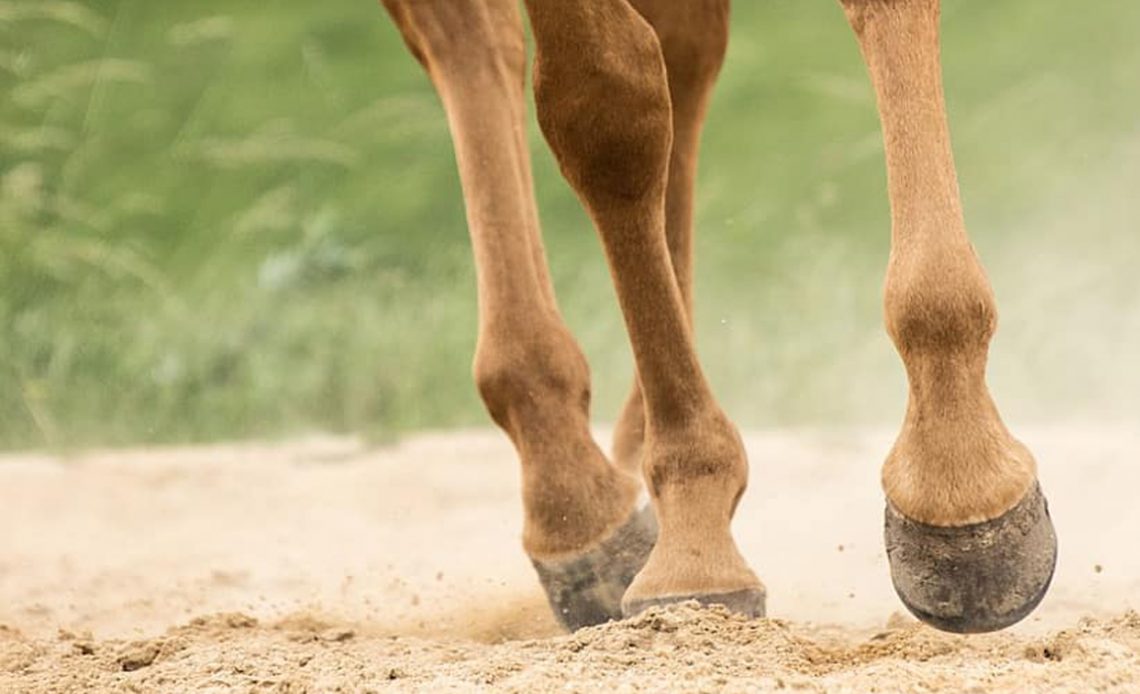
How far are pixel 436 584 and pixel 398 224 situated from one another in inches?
116

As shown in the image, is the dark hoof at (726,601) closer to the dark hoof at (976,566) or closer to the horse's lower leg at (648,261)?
the horse's lower leg at (648,261)

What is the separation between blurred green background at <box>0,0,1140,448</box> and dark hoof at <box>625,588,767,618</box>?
316 cm

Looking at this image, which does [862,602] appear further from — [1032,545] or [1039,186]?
[1039,186]

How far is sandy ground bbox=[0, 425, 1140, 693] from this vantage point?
7.45ft

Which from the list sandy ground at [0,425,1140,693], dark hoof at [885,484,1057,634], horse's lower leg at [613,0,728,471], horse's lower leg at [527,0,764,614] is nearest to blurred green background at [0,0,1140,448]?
sandy ground at [0,425,1140,693]

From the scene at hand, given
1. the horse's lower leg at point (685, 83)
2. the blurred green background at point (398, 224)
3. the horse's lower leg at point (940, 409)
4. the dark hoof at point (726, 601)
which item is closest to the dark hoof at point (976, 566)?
the horse's lower leg at point (940, 409)

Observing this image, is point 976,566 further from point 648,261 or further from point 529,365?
point 529,365

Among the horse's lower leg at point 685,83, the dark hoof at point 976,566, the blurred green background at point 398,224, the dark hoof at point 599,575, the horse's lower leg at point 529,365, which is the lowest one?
the dark hoof at point 976,566

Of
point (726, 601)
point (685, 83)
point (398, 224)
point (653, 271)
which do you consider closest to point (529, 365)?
point (653, 271)

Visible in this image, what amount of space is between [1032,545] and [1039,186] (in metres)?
4.42

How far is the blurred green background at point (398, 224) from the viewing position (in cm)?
601

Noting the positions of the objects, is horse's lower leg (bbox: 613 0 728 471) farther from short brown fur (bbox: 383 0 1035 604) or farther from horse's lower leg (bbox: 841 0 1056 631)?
horse's lower leg (bbox: 841 0 1056 631)

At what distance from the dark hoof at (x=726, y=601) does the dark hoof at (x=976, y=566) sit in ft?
1.20

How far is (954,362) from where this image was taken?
225 centimetres
